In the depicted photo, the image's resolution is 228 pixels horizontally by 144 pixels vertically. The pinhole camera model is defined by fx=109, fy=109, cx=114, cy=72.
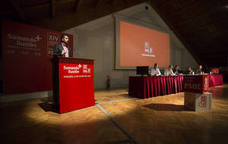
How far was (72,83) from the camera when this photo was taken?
229 cm

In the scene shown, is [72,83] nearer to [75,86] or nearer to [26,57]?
[75,86]

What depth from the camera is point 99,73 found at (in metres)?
5.75

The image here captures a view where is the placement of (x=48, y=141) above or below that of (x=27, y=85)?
below

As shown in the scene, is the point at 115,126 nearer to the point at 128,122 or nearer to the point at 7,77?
the point at 128,122

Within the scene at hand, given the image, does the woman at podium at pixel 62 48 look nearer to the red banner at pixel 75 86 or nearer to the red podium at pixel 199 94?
the red banner at pixel 75 86

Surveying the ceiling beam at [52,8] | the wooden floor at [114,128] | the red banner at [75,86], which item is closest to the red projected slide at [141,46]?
the ceiling beam at [52,8]

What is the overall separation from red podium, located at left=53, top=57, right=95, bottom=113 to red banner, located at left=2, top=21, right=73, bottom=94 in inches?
77.3

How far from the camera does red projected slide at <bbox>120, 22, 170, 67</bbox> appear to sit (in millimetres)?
6426

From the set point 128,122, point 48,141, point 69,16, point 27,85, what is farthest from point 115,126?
point 69,16

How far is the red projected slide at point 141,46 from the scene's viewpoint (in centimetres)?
643

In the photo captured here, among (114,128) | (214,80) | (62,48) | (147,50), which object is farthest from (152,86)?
(214,80)

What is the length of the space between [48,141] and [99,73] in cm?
448

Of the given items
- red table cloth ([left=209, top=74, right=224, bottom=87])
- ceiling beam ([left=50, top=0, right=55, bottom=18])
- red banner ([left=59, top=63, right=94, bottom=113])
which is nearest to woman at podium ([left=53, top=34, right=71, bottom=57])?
red banner ([left=59, top=63, right=94, bottom=113])

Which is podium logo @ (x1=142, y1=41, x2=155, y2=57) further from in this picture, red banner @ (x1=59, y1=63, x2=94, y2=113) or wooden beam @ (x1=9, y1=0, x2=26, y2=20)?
wooden beam @ (x1=9, y1=0, x2=26, y2=20)
